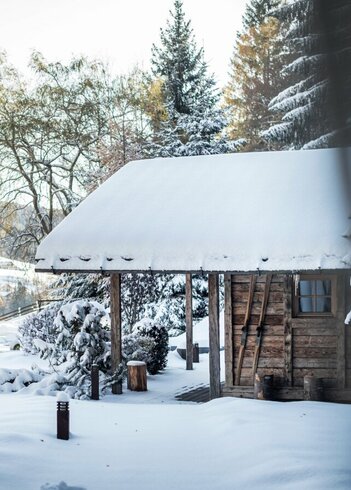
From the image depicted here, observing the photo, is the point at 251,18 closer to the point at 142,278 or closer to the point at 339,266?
the point at 142,278

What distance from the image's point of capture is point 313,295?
11766 millimetres

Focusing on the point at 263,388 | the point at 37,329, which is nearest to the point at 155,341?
the point at 263,388

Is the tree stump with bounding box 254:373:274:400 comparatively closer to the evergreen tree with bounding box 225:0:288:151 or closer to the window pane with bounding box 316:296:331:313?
the window pane with bounding box 316:296:331:313

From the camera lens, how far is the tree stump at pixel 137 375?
13180 mm

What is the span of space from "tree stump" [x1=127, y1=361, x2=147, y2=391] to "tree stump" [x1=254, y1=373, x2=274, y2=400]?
241cm

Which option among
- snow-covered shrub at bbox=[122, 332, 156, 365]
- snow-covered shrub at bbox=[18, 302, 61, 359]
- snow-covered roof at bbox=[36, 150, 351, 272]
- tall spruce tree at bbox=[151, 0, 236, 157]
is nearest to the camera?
snow-covered roof at bbox=[36, 150, 351, 272]

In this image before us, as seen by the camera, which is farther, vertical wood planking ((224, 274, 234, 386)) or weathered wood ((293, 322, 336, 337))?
vertical wood planking ((224, 274, 234, 386))

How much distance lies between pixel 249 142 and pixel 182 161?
14.4 meters

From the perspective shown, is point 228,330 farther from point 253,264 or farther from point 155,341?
point 155,341

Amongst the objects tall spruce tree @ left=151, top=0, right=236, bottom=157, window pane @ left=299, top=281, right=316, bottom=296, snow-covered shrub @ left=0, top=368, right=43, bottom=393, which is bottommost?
snow-covered shrub @ left=0, top=368, right=43, bottom=393

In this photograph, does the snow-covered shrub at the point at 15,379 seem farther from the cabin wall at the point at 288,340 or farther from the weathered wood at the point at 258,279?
the weathered wood at the point at 258,279

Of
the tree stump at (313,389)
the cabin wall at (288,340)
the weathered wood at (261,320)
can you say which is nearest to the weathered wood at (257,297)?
the cabin wall at (288,340)

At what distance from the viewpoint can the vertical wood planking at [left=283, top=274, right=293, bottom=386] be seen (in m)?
11.8

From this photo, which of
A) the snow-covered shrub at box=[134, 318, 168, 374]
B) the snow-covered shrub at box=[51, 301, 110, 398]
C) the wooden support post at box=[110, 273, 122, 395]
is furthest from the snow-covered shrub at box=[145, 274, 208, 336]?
the wooden support post at box=[110, 273, 122, 395]
